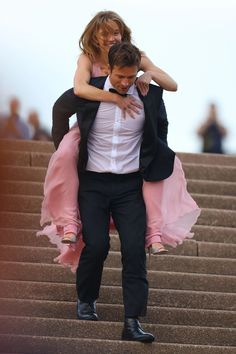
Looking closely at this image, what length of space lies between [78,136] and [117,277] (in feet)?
5.77

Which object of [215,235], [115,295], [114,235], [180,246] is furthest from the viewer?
[215,235]

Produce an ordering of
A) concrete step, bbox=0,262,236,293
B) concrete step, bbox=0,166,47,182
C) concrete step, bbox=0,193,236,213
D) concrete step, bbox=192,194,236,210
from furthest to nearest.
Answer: concrete step, bbox=0,166,47,182
concrete step, bbox=192,194,236,210
concrete step, bbox=0,193,236,213
concrete step, bbox=0,262,236,293

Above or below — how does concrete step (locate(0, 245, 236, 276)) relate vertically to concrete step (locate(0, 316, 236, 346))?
below

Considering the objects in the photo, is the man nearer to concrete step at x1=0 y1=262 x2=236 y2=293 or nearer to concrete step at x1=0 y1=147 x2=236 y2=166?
concrete step at x1=0 y1=262 x2=236 y2=293

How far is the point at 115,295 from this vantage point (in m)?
8.85

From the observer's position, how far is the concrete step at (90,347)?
25.0ft

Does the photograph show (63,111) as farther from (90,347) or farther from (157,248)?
(90,347)

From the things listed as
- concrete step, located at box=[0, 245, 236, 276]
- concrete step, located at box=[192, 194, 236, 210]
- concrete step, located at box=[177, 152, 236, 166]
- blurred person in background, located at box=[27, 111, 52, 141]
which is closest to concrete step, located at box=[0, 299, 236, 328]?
concrete step, located at box=[0, 245, 236, 276]

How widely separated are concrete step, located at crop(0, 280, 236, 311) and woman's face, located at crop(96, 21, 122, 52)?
6.24ft

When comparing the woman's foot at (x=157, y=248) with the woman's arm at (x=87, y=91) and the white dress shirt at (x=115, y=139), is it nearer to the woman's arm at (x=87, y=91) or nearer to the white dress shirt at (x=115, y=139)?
the white dress shirt at (x=115, y=139)

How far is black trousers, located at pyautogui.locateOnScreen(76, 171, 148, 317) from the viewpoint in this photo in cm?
763

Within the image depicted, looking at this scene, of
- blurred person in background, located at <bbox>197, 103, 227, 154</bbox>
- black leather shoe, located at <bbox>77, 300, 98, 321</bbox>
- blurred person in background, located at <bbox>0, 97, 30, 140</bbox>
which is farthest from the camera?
blurred person in background, located at <bbox>197, 103, 227, 154</bbox>

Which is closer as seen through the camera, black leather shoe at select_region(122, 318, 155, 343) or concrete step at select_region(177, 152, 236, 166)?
black leather shoe at select_region(122, 318, 155, 343)

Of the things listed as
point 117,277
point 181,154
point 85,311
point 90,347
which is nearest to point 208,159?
point 181,154
